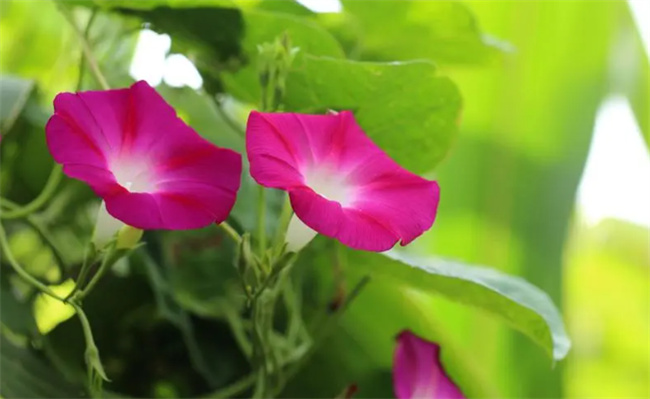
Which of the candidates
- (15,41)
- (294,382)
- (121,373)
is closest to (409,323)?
(294,382)

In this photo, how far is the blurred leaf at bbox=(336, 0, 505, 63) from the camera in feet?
1.85

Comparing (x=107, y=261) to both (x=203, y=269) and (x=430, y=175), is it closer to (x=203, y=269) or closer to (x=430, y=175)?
(x=203, y=269)

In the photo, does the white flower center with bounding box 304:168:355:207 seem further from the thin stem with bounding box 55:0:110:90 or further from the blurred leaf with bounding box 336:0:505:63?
the blurred leaf with bounding box 336:0:505:63

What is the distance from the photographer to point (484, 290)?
0.41 m

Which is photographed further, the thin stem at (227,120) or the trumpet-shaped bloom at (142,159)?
the thin stem at (227,120)

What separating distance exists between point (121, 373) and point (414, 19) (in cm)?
31

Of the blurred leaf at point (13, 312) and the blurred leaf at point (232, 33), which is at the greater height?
the blurred leaf at point (232, 33)

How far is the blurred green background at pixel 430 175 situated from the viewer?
49 cm

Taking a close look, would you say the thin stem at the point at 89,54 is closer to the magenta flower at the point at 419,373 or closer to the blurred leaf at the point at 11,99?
the blurred leaf at the point at 11,99

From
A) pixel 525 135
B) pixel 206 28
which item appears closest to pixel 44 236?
pixel 206 28

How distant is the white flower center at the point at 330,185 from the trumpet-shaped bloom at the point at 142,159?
1.3 inches

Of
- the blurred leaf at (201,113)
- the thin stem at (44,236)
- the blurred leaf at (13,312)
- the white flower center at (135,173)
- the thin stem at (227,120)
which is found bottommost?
the blurred leaf at (13,312)

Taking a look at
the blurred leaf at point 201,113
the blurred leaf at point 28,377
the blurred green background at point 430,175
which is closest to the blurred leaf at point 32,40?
the blurred green background at point 430,175

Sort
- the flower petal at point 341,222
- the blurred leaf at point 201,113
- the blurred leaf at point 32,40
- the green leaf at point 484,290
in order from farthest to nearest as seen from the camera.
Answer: the blurred leaf at point 32,40 < the blurred leaf at point 201,113 < the green leaf at point 484,290 < the flower petal at point 341,222
